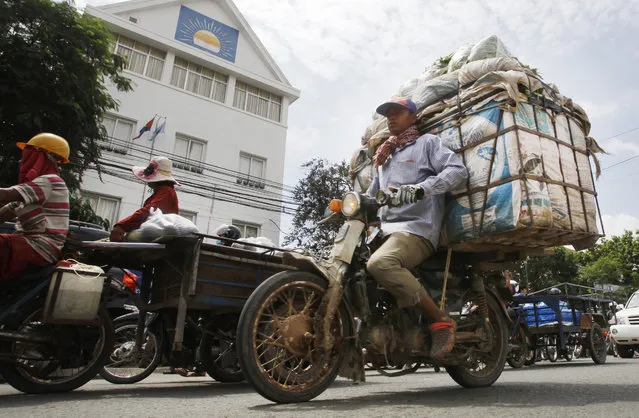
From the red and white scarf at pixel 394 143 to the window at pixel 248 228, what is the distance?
14.5m

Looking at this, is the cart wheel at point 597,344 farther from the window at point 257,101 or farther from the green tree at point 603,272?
the green tree at point 603,272

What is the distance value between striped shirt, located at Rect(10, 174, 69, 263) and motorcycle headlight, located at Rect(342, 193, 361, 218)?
2315 mm

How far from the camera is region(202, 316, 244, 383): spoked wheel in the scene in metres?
4.80

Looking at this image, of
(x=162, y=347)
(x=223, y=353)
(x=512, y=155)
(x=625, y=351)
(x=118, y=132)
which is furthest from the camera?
(x=118, y=132)

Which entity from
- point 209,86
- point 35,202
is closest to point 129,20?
point 209,86

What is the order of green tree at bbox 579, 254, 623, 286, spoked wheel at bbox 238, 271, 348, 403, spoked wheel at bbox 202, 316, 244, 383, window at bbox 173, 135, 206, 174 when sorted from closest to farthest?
spoked wheel at bbox 238, 271, 348, 403 → spoked wheel at bbox 202, 316, 244, 383 → window at bbox 173, 135, 206, 174 → green tree at bbox 579, 254, 623, 286

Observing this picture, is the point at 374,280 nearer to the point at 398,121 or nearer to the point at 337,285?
the point at 337,285

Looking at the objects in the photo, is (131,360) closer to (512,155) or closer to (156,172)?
(156,172)

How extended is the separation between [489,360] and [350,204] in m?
1.95

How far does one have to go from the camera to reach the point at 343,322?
3.11 metres

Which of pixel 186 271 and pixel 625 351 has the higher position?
pixel 186 271

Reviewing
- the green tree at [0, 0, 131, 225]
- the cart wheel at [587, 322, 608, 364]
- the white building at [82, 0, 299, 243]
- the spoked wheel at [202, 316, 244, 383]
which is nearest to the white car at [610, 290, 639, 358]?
the cart wheel at [587, 322, 608, 364]

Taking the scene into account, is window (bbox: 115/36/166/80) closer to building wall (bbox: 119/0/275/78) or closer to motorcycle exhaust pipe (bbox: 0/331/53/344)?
building wall (bbox: 119/0/275/78)

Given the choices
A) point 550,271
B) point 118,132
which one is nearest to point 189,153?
point 118,132
